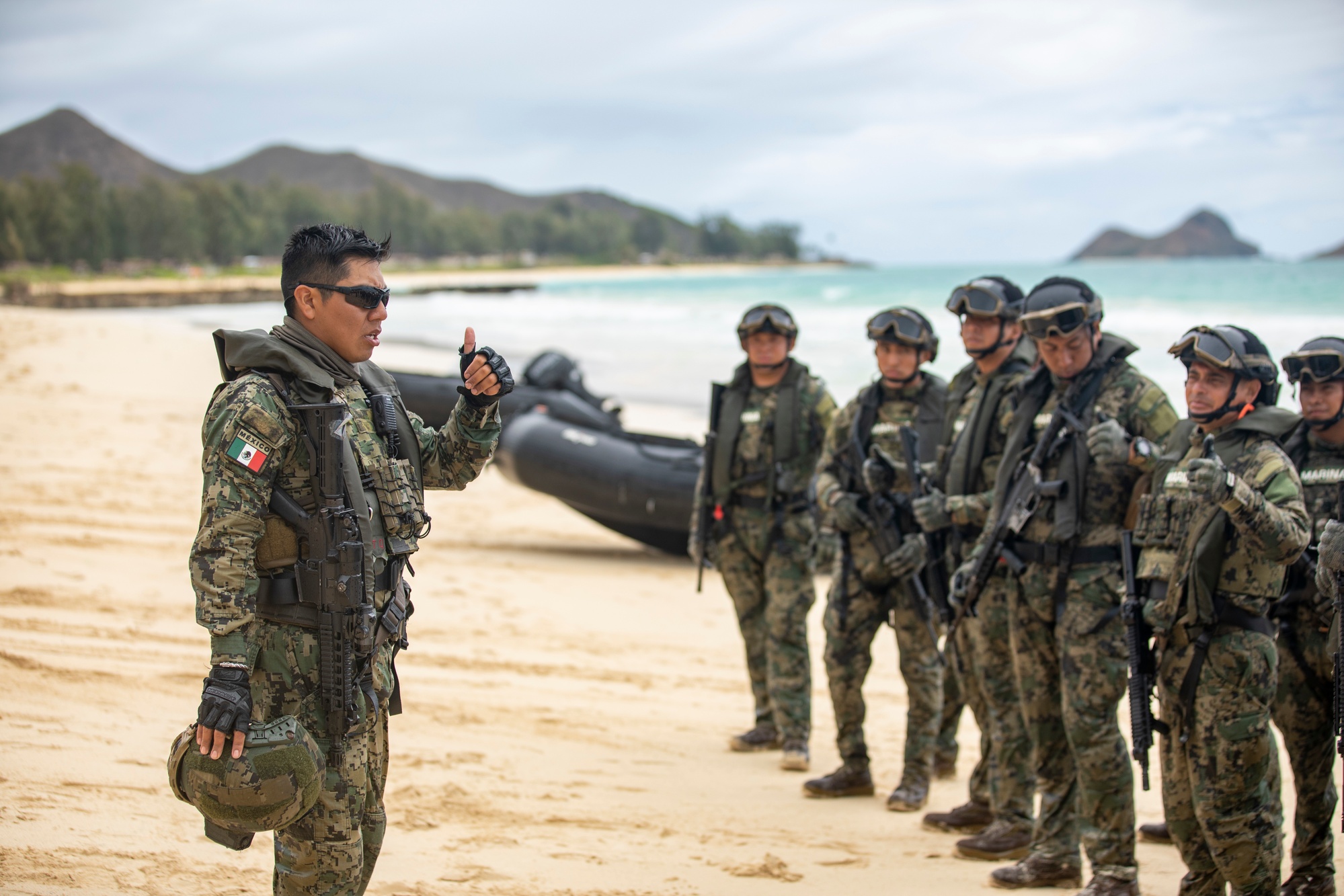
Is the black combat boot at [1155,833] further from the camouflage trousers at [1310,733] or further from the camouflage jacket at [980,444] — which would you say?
the camouflage jacket at [980,444]

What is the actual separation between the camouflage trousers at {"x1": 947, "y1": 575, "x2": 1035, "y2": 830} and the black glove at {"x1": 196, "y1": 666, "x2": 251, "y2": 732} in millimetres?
2935

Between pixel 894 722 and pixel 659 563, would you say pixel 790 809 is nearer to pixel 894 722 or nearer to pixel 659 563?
pixel 894 722

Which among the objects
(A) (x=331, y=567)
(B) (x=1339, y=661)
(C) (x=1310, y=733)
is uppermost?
(A) (x=331, y=567)

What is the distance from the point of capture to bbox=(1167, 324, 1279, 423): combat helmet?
11.6 ft

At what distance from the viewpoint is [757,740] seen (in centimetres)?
572

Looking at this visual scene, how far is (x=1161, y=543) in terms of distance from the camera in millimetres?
3703

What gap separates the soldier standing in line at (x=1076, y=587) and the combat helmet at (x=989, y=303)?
20.1 inches

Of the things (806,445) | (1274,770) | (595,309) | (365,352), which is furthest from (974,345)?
(595,309)

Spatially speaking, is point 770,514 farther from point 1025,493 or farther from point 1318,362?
point 1318,362

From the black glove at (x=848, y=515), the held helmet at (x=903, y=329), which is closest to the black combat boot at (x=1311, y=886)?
the black glove at (x=848, y=515)

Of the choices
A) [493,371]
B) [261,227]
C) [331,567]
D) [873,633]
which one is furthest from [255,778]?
[261,227]

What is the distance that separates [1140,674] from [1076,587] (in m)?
0.41

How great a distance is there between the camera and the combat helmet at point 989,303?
4777mm

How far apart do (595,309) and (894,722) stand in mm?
40219
